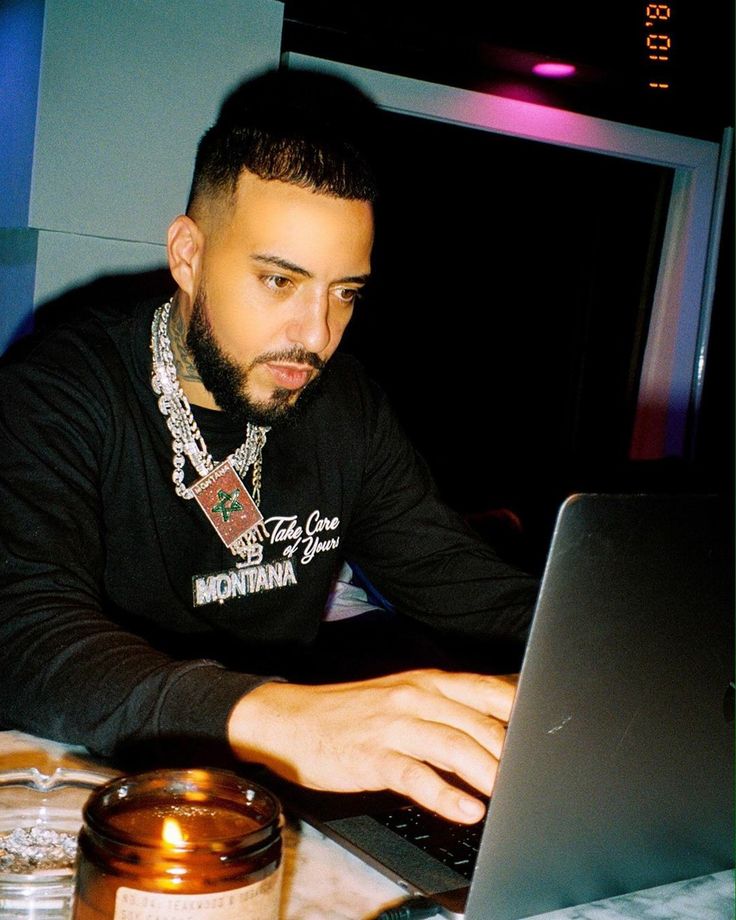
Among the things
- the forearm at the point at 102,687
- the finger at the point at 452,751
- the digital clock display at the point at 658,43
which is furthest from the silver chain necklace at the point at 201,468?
the digital clock display at the point at 658,43

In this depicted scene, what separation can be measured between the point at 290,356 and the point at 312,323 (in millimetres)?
71

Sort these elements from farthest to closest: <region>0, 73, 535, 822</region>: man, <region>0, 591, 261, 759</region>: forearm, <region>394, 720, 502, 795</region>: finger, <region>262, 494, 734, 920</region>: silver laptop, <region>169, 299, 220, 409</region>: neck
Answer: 1. <region>169, 299, 220, 409</region>: neck
2. <region>0, 73, 535, 822</region>: man
3. <region>0, 591, 261, 759</region>: forearm
4. <region>394, 720, 502, 795</region>: finger
5. <region>262, 494, 734, 920</region>: silver laptop

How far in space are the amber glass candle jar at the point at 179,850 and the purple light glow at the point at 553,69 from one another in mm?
2857

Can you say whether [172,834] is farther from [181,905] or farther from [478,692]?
[478,692]

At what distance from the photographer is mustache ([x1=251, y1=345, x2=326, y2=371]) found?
157cm

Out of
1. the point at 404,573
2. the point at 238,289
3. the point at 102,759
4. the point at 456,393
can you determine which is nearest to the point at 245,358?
the point at 238,289

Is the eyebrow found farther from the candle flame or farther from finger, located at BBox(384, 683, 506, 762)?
the candle flame

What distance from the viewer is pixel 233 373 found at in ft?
5.11

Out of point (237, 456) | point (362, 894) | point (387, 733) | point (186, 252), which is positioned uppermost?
point (186, 252)

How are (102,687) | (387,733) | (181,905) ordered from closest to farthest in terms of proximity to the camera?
1. (181,905)
2. (387,733)
3. (102,687)

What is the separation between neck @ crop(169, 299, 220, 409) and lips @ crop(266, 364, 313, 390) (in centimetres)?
12

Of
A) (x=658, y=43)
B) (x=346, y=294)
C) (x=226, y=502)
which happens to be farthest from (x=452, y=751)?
(x=658, y=43)

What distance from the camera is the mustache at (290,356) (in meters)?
1.57

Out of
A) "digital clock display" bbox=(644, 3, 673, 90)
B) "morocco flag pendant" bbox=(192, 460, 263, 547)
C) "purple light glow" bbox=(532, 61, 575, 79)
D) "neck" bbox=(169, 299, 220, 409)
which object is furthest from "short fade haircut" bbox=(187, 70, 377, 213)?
"digital clock display" bbox=(644, 3, 673, 90)
